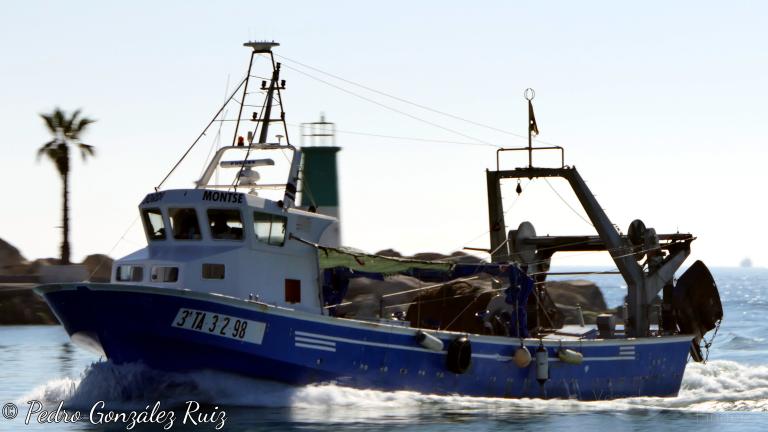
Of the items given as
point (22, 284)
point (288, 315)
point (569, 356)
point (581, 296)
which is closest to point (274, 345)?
point (288, 315)

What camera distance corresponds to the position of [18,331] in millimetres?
54219

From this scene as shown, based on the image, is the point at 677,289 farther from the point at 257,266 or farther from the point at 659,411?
the point at 257,266

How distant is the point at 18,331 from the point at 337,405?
32.8 meters

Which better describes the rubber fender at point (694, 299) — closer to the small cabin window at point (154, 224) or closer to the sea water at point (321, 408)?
the sea water at point (321, 408)

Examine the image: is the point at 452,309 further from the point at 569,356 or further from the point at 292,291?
the point at 292,291

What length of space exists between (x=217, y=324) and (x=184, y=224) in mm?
2551

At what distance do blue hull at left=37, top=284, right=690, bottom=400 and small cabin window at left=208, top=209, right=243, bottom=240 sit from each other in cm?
183

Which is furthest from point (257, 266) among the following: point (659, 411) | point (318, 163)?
point (318, 163)

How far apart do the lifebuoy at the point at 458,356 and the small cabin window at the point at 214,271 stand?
17.6 feet

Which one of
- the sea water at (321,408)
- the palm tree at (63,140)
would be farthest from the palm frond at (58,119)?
the sea water at (321,408)

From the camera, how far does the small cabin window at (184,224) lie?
24.9m

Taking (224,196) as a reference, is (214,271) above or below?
below

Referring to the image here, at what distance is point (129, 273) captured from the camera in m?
24.7

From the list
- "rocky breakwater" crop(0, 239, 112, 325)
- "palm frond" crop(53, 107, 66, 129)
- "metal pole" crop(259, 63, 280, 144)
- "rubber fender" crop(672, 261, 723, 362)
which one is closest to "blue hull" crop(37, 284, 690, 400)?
"metal pole" crop(259, 63, 280, 144)
